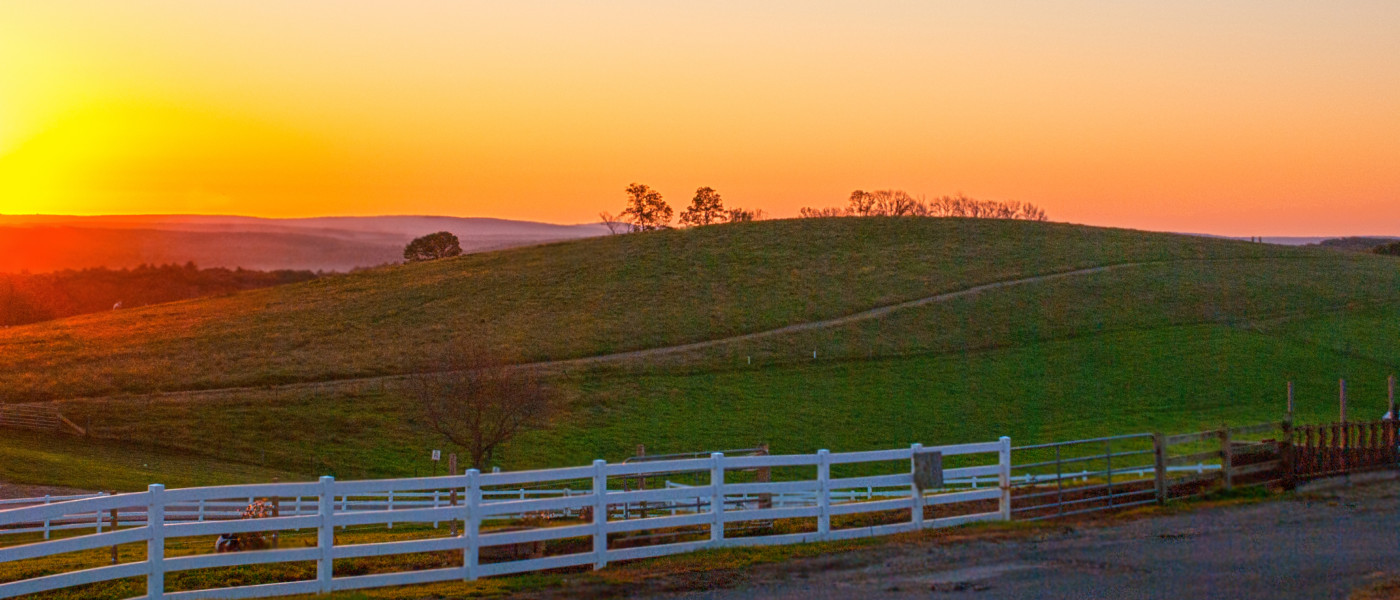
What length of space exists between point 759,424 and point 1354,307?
45382mm

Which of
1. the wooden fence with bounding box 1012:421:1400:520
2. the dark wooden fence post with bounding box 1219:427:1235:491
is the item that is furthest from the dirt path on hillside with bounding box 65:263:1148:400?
the dark wooden fence post with bounding box 1219:427:1235:491

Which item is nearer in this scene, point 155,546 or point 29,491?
point 155,546

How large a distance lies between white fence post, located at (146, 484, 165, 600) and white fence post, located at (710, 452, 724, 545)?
6850 millimetres

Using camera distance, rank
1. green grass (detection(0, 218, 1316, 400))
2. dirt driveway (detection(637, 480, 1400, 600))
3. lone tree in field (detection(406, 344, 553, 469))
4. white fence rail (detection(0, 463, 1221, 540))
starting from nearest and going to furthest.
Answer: dirt driveway (detection(637, 480, 1400, 600))
white fence rail (detection(0, 463, 1221, 540))
lone tree in field (detection(406, 344, 553, 469))
green grass (detection(0, 218, 1316, 400))

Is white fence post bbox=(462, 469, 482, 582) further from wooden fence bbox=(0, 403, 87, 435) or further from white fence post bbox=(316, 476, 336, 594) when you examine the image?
wooden fence bbox=(0, 403, 87, 435)

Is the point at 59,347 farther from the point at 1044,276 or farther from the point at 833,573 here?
the point at 833,573

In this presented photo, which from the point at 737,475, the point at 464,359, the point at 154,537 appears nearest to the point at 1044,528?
the point at 154,537

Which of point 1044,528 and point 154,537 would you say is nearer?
point 154,537

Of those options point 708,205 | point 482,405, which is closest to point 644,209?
point 708,205

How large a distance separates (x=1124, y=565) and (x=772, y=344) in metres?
60.7

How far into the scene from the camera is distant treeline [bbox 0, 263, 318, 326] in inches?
4564

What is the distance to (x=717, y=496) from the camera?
1800cm

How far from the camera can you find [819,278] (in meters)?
97.8

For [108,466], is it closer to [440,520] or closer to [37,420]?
[37,420]
